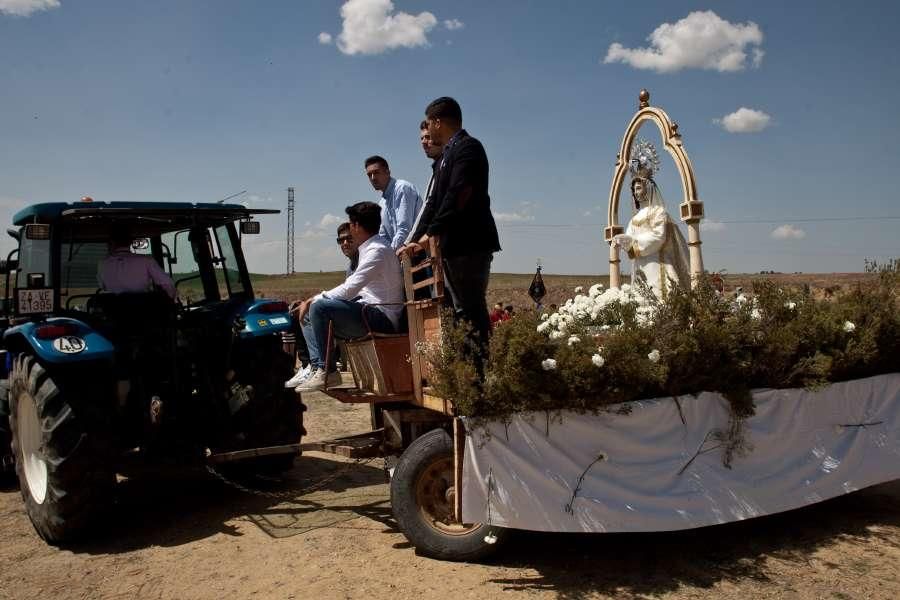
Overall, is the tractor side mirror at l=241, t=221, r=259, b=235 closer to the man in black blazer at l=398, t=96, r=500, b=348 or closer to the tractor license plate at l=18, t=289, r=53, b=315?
the tractor license plate at l=18, t=289, r=53, b=315

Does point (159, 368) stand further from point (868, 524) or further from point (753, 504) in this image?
point (868, 524)

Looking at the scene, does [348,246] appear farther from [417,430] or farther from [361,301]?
[417,430]

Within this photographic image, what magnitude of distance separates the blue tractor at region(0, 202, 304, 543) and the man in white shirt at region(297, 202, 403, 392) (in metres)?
0.81

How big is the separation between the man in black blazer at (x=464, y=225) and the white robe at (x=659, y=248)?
380 cm

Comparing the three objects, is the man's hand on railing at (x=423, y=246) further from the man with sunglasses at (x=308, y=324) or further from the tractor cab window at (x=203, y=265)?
the tractor cab window at (x=203, y=265)

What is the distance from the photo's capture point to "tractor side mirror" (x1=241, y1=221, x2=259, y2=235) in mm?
5957

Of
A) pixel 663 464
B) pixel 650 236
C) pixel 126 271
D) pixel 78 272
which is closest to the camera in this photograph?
pixel 663 464

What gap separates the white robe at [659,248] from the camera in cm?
762

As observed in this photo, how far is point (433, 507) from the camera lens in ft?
13.7

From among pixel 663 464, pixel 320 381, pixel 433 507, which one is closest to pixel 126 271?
pixel 320 381

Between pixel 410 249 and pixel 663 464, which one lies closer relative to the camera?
pixel 663 464

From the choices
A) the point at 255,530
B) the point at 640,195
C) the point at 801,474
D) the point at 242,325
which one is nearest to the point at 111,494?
the point at 255,530

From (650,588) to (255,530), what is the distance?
8.57 ft

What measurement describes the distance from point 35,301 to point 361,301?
7.56 ft
